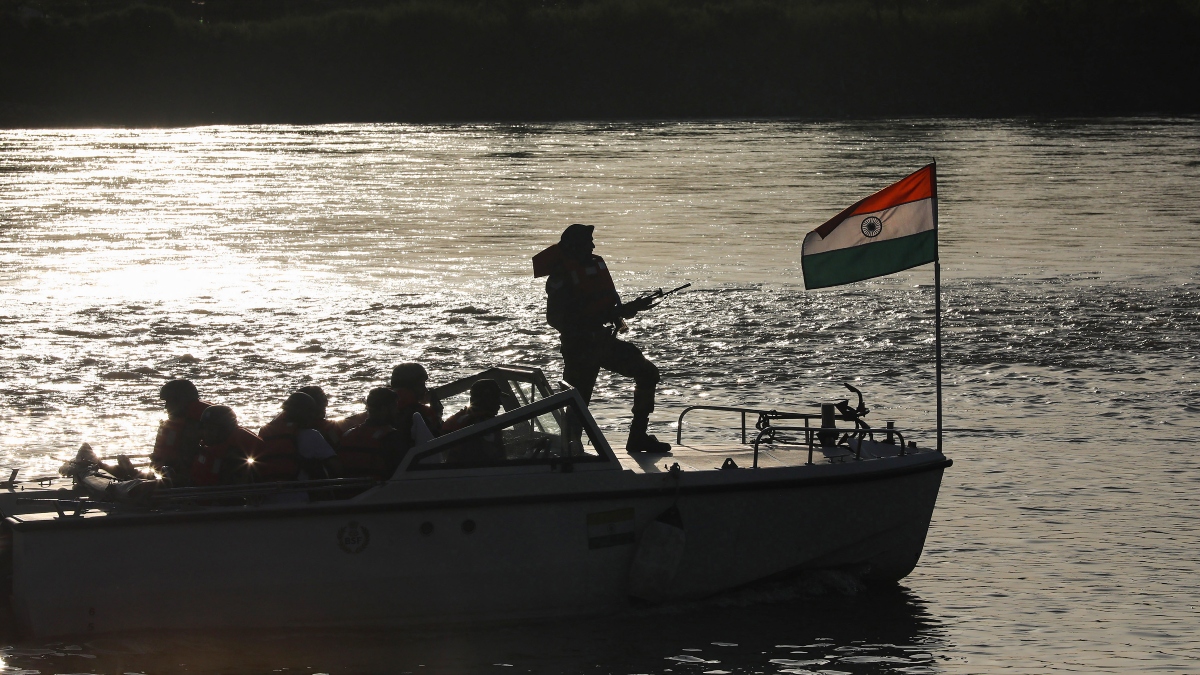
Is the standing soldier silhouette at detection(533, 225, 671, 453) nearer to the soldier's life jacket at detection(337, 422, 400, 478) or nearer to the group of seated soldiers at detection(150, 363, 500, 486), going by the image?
the group of seated soldiers at detection(150, 363, 500, 486)

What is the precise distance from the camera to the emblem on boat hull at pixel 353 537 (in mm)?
7523

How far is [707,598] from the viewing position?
8.22 m

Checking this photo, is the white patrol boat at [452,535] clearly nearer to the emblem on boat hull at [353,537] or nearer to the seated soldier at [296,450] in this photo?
the emblem on boat hull at [353,537]

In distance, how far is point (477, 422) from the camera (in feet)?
26.3

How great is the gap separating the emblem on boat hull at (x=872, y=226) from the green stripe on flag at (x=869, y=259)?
54 mm

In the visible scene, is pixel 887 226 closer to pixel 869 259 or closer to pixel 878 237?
pixel 878 237

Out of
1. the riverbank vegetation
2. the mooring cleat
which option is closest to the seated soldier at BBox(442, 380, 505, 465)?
the mooring cleat

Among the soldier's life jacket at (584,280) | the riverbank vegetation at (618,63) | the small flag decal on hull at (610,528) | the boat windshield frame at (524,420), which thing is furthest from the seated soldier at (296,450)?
the riverbank vegetation at (618,63)

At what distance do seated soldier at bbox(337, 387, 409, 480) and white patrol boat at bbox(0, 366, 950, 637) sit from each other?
17cm

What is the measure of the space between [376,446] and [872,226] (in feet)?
10.6

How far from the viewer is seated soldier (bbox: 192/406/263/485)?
762cm

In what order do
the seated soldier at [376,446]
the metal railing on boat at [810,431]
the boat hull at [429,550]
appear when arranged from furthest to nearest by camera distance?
the metal railing on boat at [810,431]
the seated soldier at [376,446]
the boat hull at [429,550]

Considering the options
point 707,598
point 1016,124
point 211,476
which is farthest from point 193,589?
point 1016,124

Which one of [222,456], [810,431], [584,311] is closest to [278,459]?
[222,456]
